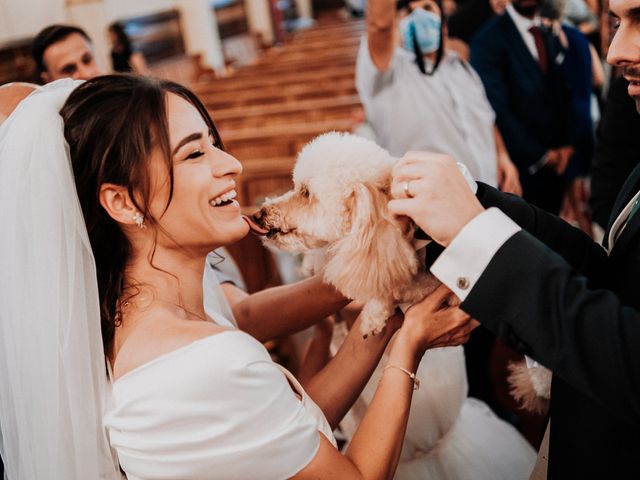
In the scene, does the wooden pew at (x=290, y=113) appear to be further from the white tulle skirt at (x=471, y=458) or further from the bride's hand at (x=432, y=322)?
the bride's hand at (x=432, y=322)

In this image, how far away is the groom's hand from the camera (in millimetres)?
978

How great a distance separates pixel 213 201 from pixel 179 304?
0.84 ft

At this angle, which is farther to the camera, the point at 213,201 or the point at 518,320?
the point at 213,201

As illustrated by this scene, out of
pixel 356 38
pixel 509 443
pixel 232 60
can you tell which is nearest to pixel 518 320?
pixel 509 443

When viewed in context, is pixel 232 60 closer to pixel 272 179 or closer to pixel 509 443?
pixel 272 179

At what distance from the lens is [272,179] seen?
4.00 meters

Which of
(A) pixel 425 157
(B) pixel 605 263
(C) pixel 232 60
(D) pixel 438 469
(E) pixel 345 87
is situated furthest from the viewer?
(C) pixel 232 60

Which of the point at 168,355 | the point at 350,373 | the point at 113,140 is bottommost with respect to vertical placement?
the point at 350,373

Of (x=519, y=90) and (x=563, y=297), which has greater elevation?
(x=563, y=297)

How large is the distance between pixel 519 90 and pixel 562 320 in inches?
107

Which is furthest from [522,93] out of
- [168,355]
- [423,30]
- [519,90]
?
A: [168,355]

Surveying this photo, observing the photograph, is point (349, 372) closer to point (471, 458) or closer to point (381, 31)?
point (471, 458)

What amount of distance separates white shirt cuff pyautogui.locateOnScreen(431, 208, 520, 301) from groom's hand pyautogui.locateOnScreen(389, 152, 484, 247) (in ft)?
0.10

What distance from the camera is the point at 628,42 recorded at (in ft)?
3.45
